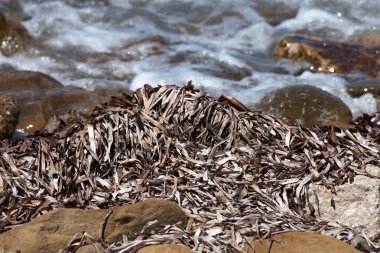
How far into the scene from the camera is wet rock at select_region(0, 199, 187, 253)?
10.0ft

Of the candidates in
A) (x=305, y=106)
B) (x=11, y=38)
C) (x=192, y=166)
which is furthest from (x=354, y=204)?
(x=11, y=38)

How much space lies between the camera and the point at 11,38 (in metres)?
8.59

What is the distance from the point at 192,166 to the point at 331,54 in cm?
476

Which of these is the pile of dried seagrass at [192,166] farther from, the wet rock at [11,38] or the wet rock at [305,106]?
the wet rock at [11,38]

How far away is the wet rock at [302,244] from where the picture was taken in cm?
320

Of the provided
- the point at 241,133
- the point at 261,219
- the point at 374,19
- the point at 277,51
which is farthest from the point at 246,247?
the point at 374,19

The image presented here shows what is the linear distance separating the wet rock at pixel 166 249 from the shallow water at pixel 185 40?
3658mm

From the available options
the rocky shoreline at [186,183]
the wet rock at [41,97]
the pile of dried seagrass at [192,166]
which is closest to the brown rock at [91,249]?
the rocky shoreline at [186,183]

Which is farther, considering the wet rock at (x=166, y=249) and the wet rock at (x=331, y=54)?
the wet rock at (x=331, y=54)

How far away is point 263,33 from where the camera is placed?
388 inches

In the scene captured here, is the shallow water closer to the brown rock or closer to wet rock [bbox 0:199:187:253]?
wet rock [bbox 0:199:187:253]

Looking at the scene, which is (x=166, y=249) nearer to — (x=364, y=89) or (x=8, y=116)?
(x=8, y=116)

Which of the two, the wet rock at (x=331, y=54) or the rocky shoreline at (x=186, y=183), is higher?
the rocky shoreline at (x=186, y=183)

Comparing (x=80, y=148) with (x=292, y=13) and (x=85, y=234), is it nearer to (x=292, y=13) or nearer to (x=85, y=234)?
(x=85, y=234)
